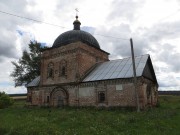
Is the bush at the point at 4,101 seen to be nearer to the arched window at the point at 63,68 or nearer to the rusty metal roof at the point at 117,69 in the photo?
the arched window at the point at 63,68

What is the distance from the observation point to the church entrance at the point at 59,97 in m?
22.5

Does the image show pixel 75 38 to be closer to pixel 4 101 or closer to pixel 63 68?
pixel 63 68

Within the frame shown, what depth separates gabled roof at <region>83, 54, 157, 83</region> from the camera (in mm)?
19075

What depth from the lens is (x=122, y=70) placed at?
20.2m

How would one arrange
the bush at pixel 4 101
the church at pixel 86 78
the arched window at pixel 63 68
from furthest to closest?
1. the bush at pixel 4 101
2. the arched window at pixel 63 68
3. the church at pixel 86 78

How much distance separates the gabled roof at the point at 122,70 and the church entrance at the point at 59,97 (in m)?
3.24

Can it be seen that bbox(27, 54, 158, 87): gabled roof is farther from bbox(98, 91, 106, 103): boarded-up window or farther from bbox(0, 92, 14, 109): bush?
bbox(0, 92, 14, 109): bush

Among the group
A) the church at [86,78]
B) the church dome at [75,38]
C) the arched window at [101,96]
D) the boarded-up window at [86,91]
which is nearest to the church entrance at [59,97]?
the church at [86,78]

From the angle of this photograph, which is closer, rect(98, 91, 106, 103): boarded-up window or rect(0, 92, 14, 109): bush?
rect(98, 91, 106, 103): boarded-up window

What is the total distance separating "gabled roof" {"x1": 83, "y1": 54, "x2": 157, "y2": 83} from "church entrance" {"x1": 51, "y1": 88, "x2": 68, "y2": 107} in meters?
3.24

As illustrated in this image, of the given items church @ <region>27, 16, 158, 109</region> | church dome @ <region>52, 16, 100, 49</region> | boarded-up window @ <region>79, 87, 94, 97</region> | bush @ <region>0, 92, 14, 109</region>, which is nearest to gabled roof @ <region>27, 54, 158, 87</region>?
church @ <region>27, 16, 158, 109</region>

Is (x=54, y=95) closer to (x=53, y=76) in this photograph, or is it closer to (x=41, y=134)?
(x=53, y=76)

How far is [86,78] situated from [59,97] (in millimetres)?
4311

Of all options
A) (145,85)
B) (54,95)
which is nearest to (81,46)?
(54,95)
